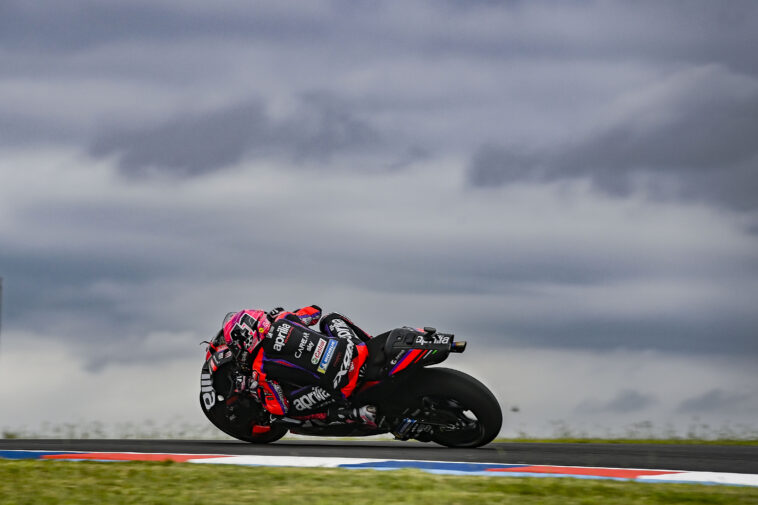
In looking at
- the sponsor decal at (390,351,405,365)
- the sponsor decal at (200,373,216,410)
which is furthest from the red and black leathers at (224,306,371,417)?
the sponsor decal at (200,373,216,410)

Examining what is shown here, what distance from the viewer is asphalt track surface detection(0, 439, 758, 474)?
8359 mm

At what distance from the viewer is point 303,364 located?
988 centimetres

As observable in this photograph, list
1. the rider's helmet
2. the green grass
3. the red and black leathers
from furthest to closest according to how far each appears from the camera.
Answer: the rider's helmet, the red and black leathers, the green grass

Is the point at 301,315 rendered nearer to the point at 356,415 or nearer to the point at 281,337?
the point at 281,337

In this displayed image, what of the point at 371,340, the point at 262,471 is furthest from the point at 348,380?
the point at 262,471

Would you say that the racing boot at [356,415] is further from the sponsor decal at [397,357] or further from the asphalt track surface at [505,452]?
the sponsor decal at [397,357]

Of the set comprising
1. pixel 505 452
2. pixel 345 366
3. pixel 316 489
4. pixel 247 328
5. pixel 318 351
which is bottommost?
pixel 316 489

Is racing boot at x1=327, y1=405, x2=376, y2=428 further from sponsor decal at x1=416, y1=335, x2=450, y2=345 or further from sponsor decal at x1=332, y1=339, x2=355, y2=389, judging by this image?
sponsor decal at x1=416, y1=335, x2=450, y2=345

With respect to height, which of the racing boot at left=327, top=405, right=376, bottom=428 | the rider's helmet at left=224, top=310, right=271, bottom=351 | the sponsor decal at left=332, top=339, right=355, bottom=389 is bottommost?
the racing boot at left=327, top=405, right=376, bottom=428

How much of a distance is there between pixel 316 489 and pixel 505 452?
3.28 metres

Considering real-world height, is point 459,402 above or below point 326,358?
below

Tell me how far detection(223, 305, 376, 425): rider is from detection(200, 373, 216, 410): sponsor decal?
52 centimetres

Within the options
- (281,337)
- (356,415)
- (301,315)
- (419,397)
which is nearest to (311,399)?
(356,415)

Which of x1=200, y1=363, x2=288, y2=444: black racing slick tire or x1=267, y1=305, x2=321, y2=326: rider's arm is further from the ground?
x1=267, y1=305, x2=321, y2=326: rider's arm
